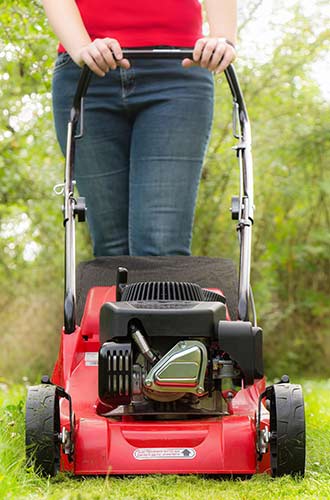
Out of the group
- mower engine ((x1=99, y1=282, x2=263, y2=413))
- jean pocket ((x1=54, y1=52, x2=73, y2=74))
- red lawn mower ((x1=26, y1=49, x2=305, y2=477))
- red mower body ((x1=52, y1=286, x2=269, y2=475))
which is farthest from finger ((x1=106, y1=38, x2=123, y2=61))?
red mower body ((x1=52, y1=286, x2=269, y2=475))

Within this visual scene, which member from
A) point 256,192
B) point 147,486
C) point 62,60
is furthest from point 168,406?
point 256,192

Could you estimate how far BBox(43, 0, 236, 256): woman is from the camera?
290 centimetres

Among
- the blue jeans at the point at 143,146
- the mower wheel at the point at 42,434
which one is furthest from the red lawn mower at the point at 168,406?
the blue jeans at the point at 143,146

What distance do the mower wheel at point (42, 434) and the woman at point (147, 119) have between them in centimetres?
91

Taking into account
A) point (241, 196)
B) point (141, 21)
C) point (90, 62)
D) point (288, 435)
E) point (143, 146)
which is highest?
point (141, 21)

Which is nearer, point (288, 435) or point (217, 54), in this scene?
point (288, 435)

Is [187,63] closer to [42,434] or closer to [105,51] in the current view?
[105,51]

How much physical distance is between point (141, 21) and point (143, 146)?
1.29 feet

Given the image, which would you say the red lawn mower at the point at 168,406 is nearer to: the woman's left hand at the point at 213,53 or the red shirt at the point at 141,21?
the woman's left hand at the point at 213,53

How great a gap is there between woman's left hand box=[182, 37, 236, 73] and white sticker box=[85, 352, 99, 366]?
0.88 meters

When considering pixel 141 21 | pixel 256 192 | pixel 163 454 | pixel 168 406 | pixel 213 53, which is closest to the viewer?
pixel 163 454

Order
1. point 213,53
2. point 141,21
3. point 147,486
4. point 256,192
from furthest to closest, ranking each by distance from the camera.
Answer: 1. point 256,192
2. point 141,21
3. point 213,53
4. point 147,486

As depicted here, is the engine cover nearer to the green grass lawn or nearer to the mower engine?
the mower engine

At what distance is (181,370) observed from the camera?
2.10m
